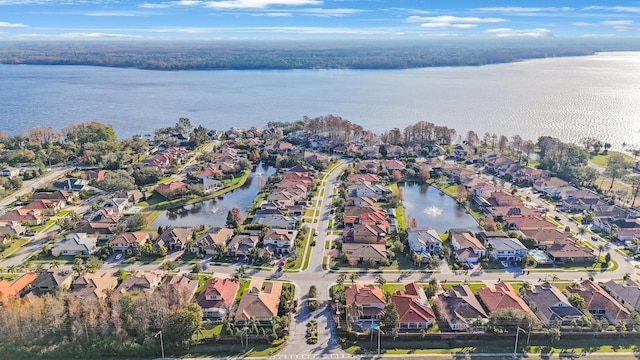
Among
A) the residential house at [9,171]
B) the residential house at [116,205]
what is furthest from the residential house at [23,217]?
the residential house at [9,171]

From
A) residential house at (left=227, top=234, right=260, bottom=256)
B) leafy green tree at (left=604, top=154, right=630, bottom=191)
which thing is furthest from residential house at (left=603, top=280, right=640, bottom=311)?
residential house at (left=227, top=234, right=260, bottom=256)

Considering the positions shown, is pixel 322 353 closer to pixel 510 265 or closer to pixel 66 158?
pixel 510 265

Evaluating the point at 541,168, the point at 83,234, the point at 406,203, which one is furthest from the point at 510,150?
the point at 83,234

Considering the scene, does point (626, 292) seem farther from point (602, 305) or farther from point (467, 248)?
point (467, 248)

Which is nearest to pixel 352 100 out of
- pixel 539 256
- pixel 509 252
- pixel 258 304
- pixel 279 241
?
pixel 279 241

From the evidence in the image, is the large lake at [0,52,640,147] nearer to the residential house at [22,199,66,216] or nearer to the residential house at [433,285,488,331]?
the residential house at [22,199,66,216]

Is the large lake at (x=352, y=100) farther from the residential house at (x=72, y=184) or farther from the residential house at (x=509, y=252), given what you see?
the residential house at (x=509, y=252)

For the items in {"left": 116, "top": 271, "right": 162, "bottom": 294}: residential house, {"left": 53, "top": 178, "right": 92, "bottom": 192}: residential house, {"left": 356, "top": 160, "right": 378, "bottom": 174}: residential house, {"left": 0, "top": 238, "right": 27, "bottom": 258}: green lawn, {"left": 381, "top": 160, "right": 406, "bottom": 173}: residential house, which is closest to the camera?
{"left": 116, "top": 271, "right": 162, "bottom": 294}: residential house
